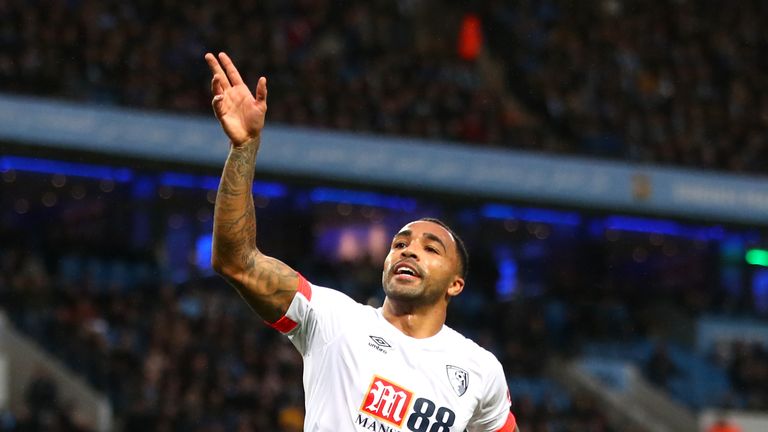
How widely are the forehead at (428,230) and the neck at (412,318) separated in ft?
1.10

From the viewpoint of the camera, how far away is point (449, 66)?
25.6 metres

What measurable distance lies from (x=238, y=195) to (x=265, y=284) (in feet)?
1.31

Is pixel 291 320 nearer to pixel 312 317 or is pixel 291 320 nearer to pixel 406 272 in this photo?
pixel 312 317

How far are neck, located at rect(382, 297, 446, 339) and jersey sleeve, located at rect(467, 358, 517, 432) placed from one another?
362 mm

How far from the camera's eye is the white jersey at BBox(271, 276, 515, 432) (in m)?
5.44

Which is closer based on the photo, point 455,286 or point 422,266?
point 422,266

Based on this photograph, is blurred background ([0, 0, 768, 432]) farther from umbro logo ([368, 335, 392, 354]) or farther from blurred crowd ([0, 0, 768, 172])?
umbro logo ([368, 335, 392, 354])

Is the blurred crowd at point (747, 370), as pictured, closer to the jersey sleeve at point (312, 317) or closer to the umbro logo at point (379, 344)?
the umbro logo at point (379, 344)

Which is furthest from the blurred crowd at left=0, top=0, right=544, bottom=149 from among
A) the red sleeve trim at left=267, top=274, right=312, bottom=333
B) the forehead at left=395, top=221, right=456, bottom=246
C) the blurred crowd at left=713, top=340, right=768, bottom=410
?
the red sleeve trim at left=267, top=274, right=312, bottom=333

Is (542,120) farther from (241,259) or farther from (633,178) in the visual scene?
(241,259)

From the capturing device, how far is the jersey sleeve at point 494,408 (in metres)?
5.93

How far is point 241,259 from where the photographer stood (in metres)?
5.27

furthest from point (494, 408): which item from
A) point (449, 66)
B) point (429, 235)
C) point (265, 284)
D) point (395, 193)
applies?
point (449, 66)

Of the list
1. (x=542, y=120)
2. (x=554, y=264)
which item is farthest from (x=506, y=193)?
(x=554, y=264)
